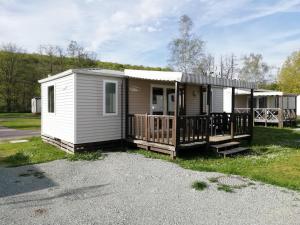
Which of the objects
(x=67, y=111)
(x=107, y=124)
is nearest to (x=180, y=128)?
(x=107, y=124)

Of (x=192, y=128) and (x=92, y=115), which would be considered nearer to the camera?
(x=192, y=128)

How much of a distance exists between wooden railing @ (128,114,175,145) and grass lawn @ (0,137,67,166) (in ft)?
7.63

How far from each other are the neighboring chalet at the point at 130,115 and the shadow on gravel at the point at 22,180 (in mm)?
2074

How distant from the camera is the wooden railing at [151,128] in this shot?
8000 millimetres

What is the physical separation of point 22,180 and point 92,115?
3408 mm

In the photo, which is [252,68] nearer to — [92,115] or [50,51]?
[50,51]

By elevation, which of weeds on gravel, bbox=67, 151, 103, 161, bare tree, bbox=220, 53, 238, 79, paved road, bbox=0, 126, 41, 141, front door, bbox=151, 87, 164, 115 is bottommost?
weeds on gravel, bbox=67, 151, 103, 161

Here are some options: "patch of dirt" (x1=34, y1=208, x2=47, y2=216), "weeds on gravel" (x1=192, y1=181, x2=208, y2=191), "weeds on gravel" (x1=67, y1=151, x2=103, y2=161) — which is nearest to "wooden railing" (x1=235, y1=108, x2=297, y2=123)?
"weeds on gravel" (x1=67, y1=151, x2=103, y2=161)

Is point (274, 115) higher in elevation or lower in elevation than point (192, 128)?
higher

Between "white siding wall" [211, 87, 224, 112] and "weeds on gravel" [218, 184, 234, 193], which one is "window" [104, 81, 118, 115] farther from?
"white siding wall" [211, 87, 224, 112]

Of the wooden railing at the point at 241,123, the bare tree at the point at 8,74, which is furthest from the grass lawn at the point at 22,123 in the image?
the wooden railing at the point at 241,123

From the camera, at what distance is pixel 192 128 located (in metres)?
8.21

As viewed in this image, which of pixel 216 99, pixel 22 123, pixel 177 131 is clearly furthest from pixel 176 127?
pixel 22 123

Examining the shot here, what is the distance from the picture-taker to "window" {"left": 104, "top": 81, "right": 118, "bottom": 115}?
30.0ft
